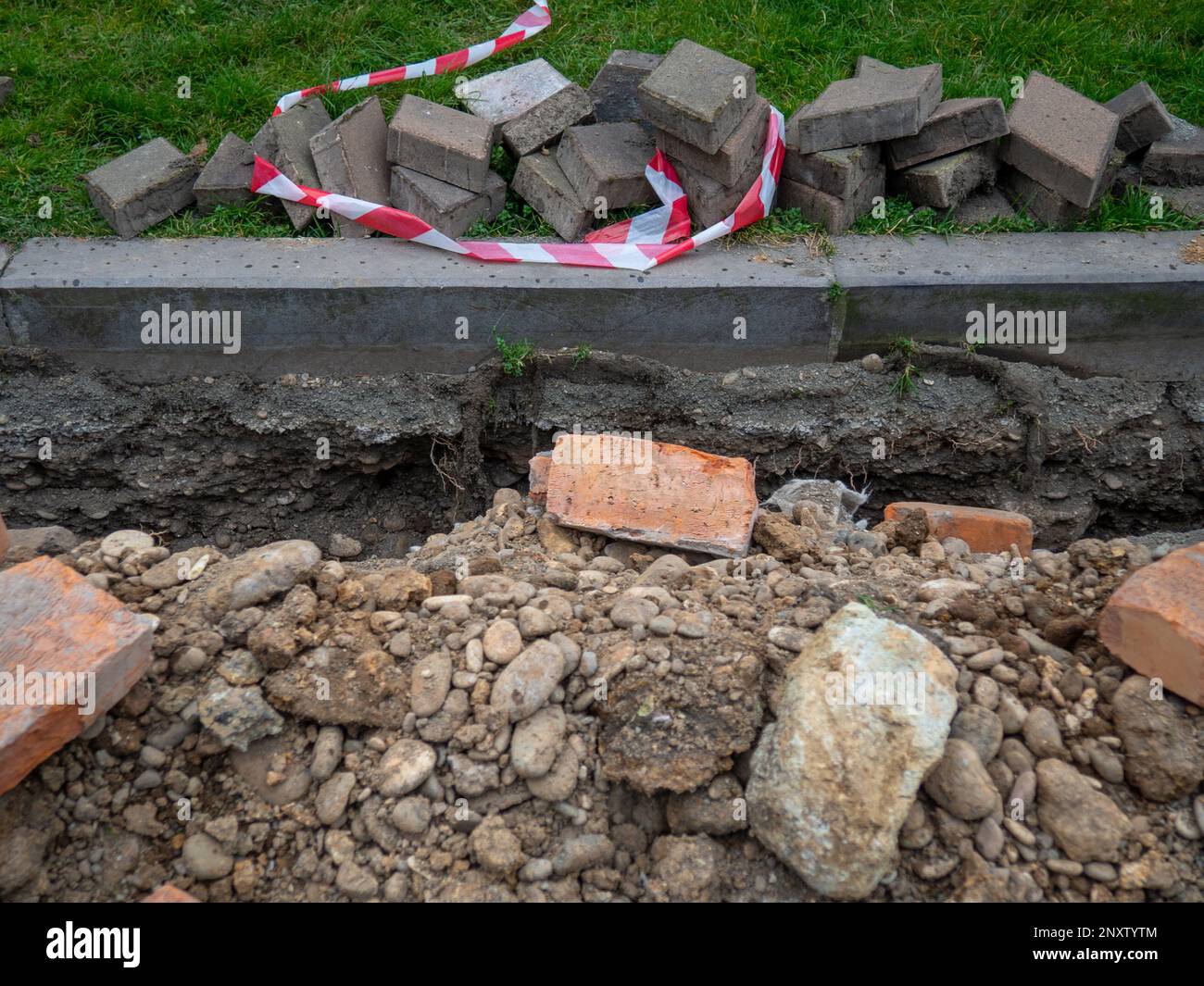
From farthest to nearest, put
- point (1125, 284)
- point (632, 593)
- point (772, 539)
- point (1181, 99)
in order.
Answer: point (1181, 99)
point (1125, 284)
point (772, 539)
point (632, 593)

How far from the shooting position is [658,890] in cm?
251

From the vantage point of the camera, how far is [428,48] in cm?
509

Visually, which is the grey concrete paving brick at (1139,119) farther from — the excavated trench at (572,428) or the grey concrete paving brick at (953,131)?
the excavated trench at (572,428)

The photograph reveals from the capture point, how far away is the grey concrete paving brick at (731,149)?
4242 mm

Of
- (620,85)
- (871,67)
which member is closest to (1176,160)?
(871,67)

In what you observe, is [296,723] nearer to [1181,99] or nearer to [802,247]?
[802,247]

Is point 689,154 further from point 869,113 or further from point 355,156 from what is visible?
point 355,156

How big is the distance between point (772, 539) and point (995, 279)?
1730 mm

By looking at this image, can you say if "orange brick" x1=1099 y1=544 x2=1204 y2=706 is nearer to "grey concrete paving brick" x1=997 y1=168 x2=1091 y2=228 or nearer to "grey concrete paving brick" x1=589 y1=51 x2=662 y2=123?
"grey concrete paving brick" x1=997 y1=168 x2=1091 y2=228

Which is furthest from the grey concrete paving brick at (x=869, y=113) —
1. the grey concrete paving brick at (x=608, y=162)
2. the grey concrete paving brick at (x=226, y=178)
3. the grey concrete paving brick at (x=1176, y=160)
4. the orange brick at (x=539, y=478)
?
the grey concrete paving brick at (x=226, y=178)

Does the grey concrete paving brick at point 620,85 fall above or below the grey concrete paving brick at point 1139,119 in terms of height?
below

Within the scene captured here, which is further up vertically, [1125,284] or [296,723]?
[1125,284]

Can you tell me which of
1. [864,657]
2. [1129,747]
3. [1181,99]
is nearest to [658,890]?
[864,657]

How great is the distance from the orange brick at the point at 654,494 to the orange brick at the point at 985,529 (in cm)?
83
